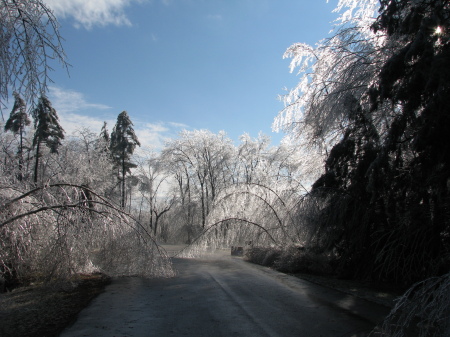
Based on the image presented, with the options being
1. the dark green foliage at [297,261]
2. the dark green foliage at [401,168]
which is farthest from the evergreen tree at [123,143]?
the dark green foliage at [401,168]

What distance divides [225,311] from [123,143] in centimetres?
3830

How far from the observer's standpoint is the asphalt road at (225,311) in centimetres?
625

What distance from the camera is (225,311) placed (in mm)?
7566

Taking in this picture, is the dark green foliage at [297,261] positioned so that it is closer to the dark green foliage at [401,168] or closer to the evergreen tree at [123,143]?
the dark green foliage at [401,168]

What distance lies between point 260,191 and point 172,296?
875 centimetres

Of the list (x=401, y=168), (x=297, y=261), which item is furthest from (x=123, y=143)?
(x=401, y=168)

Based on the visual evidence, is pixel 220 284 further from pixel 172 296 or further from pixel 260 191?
pixel 260 191

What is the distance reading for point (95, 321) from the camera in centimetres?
687

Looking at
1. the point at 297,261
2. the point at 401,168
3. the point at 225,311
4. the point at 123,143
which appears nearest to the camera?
the point at 225,311

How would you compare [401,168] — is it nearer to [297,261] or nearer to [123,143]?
[297,261]

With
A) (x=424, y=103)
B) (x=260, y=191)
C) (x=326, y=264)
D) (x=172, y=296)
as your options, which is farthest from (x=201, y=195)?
(x=424, y=103)

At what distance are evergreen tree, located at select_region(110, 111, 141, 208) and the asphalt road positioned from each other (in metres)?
33.8

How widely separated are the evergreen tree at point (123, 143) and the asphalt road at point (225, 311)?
111 ft

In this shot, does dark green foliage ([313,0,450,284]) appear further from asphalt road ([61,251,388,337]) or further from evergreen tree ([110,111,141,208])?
evergreen tree ([110,111,141,208])
